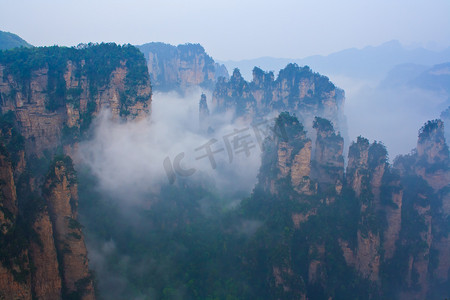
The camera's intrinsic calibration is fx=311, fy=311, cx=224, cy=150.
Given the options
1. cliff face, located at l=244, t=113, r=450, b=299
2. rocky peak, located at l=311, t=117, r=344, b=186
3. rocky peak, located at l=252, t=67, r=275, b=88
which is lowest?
cliff face, located at l=244, t=113, r=450, b=299

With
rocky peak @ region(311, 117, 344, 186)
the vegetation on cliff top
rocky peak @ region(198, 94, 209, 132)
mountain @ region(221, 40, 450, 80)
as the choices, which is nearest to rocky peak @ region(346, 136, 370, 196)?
rocky peak @ region(311, 117, 344, 186)

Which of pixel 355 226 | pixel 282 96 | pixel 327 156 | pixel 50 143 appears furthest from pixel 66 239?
pixel 282 96

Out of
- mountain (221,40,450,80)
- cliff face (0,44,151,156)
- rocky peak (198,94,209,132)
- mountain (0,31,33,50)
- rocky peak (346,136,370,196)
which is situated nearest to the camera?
rocky peak (346,136,370,196)

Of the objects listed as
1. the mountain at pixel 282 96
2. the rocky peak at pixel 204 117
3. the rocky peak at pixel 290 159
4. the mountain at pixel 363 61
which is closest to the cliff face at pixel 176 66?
the mountain at pixel 282 96

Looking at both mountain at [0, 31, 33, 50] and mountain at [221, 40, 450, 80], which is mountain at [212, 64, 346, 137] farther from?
mountain at [221, 40, 450, 80]

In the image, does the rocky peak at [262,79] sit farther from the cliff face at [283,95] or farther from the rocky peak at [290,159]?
the rocky peak at [290,159]

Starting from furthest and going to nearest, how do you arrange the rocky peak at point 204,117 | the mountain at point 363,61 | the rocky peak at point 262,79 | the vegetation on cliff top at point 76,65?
the mountain at point 363,61 → the rocky peak at point 262,79 → the rocky peak at point 204,117 → the vegetation on cliff top at point 76,65

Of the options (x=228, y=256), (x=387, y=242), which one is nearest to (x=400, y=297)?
(x=387, y=242)
